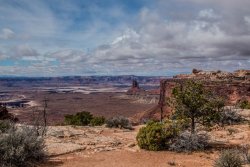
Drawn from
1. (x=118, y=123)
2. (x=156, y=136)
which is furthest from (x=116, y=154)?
(x=118, y=123)

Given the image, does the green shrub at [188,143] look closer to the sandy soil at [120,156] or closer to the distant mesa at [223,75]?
the sandy soil at [120,156]

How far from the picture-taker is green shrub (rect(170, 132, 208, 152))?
17417mm

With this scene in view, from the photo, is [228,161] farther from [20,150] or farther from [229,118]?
[229,118]

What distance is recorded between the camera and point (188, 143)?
17469mm

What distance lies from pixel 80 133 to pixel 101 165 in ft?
33.6

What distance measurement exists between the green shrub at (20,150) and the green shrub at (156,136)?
5327 mm

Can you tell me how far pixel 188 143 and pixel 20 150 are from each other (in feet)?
26.8

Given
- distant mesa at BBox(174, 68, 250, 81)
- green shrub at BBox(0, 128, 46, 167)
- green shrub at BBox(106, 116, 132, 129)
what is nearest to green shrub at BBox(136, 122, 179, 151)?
green shrub at BBox(0, 128, 46, 167)

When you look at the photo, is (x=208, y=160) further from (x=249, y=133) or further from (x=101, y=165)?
(x=249, y=133)

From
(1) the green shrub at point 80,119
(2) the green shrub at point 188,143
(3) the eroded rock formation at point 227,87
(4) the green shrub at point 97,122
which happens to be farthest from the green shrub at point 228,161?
(3) the eroded rock formation at point 227,87

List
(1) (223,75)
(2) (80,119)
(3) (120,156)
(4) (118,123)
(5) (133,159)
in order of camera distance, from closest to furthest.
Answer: (5) (133,159) < (3) (120,156) < (4) (118,123) < (2) (80,119) < (1) (223,75)

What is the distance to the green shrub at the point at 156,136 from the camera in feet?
58.1

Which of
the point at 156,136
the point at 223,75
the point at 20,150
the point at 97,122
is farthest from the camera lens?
the point at 223,75

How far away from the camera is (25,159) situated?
14.1m
